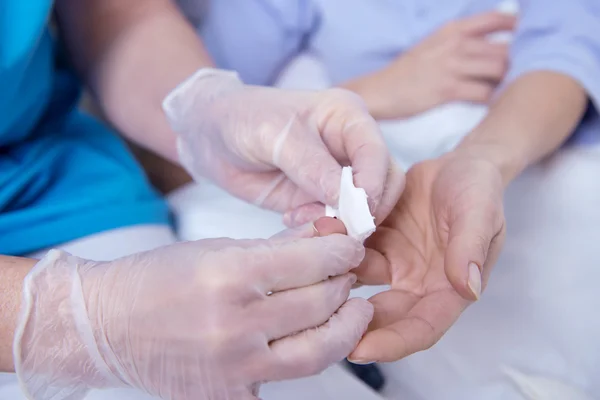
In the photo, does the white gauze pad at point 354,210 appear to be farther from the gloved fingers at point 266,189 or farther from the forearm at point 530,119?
the forearm at point 530,119

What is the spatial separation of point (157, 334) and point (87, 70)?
53 centimetres

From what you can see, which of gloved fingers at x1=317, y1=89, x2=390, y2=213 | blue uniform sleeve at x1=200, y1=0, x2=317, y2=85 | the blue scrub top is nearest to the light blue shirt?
blue uniform sleeve at x1=200, y1=0, x2=317, y2=85

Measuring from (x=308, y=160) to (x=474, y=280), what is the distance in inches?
6.9

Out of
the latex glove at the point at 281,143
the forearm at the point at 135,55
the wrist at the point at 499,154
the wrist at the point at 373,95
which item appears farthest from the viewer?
the wrist at the point at 373,95

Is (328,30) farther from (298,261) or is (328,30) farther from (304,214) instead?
(298,261)

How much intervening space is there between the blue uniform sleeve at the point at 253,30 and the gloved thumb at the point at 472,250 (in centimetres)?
53

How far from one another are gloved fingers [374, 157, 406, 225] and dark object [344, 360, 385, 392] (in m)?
0.22

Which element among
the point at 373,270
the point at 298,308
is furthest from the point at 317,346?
the point at 373,270

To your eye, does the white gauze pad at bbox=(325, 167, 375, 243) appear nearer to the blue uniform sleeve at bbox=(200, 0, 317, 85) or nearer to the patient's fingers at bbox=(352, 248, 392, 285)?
the patient's fingers at bbox=(352, 248, 392, 285)

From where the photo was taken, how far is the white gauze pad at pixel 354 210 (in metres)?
0.46

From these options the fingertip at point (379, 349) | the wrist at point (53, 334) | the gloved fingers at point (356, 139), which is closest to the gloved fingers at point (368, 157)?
the gloved fingers at point (356, 139)

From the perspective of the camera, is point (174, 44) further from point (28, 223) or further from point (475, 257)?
point (475, 257)

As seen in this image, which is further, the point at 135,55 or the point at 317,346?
the point at 135,55

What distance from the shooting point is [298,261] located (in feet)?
1.42
